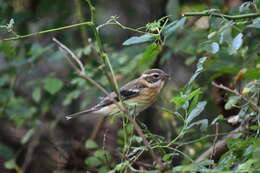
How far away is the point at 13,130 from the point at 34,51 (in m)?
2.56

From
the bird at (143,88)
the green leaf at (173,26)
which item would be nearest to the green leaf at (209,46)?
the green leaf at (173,26)

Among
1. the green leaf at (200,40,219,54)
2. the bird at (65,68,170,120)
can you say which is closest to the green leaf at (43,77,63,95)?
the bird at (65,68,170,120)

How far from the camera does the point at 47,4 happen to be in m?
6.45

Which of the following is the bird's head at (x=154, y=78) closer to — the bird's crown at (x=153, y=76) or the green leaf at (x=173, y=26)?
the bird's crown at (x=153, y=76)

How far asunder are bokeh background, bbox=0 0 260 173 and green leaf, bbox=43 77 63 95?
1 centimetres

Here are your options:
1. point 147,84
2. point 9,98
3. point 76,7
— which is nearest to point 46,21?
point 76,7

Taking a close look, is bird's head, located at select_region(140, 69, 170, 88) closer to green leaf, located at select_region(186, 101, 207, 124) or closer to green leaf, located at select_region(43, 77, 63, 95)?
green leaf, located at select_region(43, 77, 63, 95)

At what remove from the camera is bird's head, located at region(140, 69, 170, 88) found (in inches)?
220

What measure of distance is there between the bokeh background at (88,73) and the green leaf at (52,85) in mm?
11

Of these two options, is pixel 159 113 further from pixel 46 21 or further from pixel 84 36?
pixel 46 21

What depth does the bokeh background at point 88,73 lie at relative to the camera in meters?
4.95

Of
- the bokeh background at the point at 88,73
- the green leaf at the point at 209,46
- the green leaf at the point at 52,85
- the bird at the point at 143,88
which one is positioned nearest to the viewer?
the green leaf at the point at 209,46

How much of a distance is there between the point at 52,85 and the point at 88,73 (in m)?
0.44

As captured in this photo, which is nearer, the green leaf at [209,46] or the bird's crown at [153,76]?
the green leaf at [209,46]
